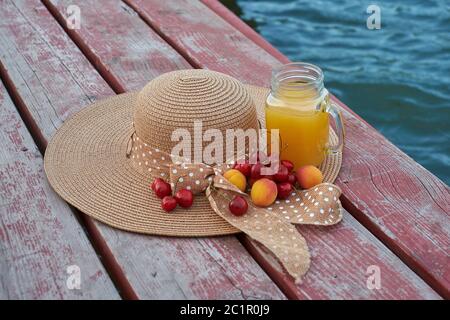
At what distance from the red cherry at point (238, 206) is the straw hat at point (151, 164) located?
4 centimetres

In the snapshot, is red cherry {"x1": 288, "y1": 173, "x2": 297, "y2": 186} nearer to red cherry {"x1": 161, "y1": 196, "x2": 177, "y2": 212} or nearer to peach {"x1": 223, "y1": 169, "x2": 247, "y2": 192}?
peach {"x1": 223, "y1": 169, "x2": 247, "y2": 192}

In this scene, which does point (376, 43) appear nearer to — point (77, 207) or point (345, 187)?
point (345, 187)

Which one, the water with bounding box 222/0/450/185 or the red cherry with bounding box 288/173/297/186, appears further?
the water with bounding box 222/0/450/185

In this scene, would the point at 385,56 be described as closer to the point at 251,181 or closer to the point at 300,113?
the point at 300,113

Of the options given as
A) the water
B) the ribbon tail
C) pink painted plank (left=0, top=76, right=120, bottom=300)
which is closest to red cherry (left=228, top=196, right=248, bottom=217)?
the ribbon tail

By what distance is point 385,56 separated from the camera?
4102 mm

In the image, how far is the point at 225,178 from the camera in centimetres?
174

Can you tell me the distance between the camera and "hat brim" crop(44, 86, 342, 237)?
5.58ft

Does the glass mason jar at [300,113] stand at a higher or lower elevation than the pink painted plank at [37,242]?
higher

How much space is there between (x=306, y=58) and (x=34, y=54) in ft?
6.42

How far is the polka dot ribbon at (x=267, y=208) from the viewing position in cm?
165

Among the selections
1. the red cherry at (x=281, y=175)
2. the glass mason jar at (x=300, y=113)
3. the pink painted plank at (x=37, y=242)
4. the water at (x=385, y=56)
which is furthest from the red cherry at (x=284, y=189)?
the water at (x=385, y=56)

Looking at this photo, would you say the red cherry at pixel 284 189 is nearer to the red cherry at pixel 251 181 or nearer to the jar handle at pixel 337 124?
the red cherry at pixel 251 181

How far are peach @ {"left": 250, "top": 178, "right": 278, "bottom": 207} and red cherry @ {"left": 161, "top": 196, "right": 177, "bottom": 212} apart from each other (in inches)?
7.7
